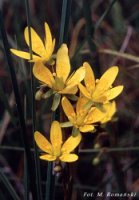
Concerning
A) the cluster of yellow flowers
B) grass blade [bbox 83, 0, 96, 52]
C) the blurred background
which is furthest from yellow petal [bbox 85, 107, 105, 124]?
grass blade [bbox 83, 0, 96, 52]

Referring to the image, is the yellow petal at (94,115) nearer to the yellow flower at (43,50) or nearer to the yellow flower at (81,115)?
the yellow flower at (81,115)

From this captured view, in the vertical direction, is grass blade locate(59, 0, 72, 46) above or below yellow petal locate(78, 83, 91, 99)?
above

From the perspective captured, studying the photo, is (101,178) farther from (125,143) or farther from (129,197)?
(129,197)

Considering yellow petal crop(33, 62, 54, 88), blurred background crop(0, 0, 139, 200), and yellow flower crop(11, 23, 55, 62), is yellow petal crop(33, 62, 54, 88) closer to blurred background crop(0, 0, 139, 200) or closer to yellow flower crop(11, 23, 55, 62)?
yellow flower crop(11, 23, 55, 62)

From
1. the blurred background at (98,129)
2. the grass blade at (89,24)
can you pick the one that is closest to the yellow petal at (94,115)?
the blurred background at (98,129)

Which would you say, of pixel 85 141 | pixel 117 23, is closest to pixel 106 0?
pixel 117 23

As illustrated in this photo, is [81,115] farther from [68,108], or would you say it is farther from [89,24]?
[89,24]

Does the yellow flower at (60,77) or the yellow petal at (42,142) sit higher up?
the yellow flower at (60,77)
